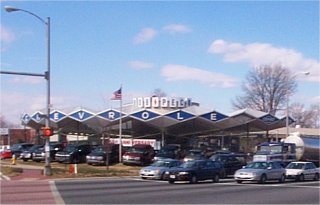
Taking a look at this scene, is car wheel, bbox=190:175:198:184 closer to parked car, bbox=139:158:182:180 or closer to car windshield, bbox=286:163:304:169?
parked car, bbox=139:158:182:180

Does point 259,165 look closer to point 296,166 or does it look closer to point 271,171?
point 271,171

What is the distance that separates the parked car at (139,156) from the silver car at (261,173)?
61.0 feet

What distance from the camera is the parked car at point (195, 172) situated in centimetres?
3244

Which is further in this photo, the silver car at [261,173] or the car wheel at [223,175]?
the car wheel at [223,175]

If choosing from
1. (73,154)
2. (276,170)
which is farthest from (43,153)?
(276,170)

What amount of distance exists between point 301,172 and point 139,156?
18352 millimetres

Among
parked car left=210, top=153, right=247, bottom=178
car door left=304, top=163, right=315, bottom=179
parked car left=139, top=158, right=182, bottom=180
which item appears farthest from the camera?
parked car left=210, top=153, right=247, bottom=178

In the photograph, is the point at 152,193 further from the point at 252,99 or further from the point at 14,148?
the point at 252,99

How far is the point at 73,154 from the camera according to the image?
53719 millimetres

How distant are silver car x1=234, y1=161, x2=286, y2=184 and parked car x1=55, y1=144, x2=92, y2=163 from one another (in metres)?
23.4

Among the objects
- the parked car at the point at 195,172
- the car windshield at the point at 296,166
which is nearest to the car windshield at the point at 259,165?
the parked car at the point at 195,172

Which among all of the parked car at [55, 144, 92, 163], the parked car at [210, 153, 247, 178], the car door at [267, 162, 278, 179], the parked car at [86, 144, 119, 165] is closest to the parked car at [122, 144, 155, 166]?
the parked car at [86, 144, 119, 165]

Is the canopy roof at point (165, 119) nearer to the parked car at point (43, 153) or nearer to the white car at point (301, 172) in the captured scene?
the parked car at point (43, 153)

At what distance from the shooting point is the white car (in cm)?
3625
